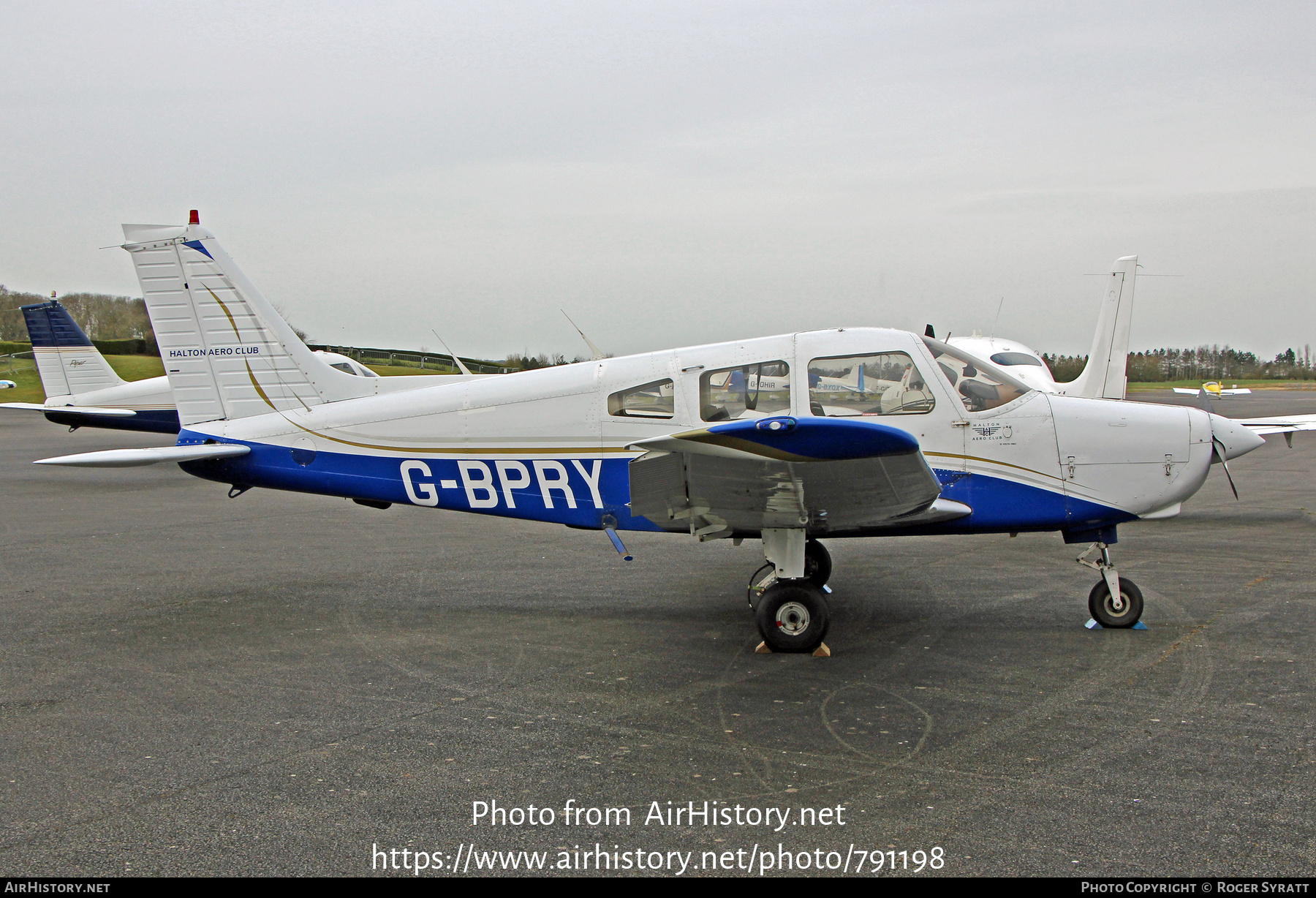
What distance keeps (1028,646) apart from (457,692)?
12.8 ft

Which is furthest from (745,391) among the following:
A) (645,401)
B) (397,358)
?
(397,358)

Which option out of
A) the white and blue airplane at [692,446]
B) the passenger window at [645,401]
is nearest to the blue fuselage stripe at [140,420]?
the white and blue airplane at [692,446]

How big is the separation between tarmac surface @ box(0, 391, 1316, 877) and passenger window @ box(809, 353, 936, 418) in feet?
5.59

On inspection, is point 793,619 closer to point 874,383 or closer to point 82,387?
point 874,383

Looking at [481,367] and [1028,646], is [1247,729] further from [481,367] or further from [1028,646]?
[481,367]

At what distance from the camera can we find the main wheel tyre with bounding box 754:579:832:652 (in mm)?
6027

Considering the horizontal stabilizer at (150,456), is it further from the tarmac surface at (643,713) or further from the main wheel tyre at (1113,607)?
the main wheel tyre at (1113,607)

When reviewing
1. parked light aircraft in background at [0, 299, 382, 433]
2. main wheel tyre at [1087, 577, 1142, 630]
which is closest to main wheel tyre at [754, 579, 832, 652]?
main wheel tyre at [1087, 577, 1142, 630]

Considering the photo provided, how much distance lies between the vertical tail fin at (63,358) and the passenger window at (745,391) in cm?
2040

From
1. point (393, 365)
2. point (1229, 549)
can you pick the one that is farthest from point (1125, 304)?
point (393, 365)

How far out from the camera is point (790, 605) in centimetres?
607

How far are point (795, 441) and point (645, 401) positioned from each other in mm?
1990

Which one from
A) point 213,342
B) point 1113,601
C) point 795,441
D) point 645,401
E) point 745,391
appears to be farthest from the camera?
point 213,342

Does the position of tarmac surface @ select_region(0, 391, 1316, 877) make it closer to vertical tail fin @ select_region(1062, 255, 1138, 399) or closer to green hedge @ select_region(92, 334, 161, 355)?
vertical tail fin @ select_region(1062, 255, 1138, 399)
